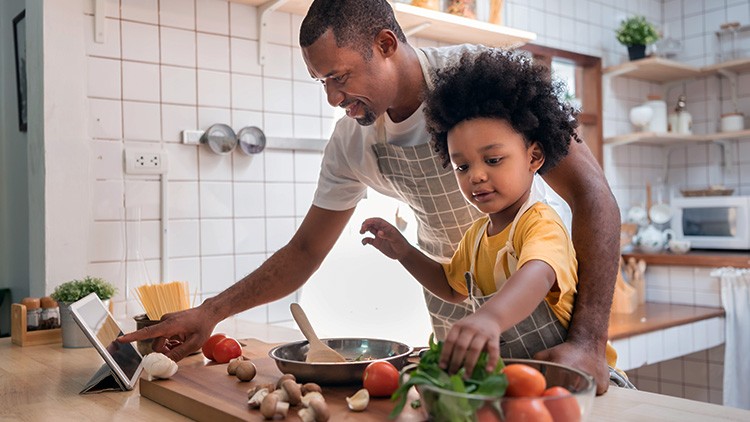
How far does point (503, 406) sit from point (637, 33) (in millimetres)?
3443

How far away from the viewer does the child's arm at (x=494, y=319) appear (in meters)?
0.69

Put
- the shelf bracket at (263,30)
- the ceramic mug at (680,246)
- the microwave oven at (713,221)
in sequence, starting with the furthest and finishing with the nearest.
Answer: the ceramic mug at (680,246), the microwave oven at (713,221), the shelf bracket at (263,30)

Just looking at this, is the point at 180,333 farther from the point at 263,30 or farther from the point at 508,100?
the point at 263,30

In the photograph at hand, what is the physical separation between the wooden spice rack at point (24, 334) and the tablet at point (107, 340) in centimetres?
46

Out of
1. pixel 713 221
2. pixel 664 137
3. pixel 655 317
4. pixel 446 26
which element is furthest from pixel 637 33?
pixel 655 317

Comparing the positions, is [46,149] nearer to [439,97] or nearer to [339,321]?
[339,321]

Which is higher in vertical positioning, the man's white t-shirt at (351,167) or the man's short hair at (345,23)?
the man's short hair at (345,23)

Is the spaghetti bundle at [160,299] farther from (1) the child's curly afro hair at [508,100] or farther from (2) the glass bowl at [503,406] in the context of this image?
(2) the glass bowl at [503,406]

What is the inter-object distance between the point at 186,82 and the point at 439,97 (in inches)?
55.3

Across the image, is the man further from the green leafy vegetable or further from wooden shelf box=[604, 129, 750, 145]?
wooden shelf box=[604, 129, 750, 145]

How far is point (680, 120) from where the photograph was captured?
12.5 ft

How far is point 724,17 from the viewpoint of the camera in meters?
3.83

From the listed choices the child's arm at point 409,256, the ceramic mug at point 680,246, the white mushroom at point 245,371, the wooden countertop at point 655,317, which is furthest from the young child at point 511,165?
the ceramic mug at point 680,246

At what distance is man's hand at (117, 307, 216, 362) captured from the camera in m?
1.22
